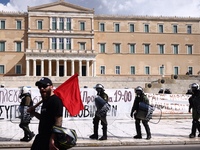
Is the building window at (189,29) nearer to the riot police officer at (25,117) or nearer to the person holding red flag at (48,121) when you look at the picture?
the riot police officer at (25,117)

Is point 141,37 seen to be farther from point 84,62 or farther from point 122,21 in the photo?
point 84,62

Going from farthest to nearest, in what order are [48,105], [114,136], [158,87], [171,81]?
[171,81]
[158,87]
[114,136]
[48,105]

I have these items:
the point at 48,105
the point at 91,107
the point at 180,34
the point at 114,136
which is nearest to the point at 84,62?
the point at 180,34

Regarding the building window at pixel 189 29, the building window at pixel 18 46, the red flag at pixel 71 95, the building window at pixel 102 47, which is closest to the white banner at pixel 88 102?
the red flag at pixel 71 95

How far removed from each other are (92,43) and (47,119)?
5132 cm

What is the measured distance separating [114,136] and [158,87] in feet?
83.4

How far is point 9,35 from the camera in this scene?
54.9 meters

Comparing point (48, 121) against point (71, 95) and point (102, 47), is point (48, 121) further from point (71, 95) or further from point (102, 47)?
point (102, 47)

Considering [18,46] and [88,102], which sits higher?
[18,46]

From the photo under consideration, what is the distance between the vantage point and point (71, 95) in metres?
8.23

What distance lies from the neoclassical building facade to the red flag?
44.1 m

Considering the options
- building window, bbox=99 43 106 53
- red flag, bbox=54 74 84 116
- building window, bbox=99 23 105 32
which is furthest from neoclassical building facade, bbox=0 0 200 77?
red flag, bbox=54 74 84 116

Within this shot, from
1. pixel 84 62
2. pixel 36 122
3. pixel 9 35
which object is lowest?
pixel 36 122

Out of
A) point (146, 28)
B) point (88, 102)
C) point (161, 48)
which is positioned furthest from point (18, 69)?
point (88, 102)
